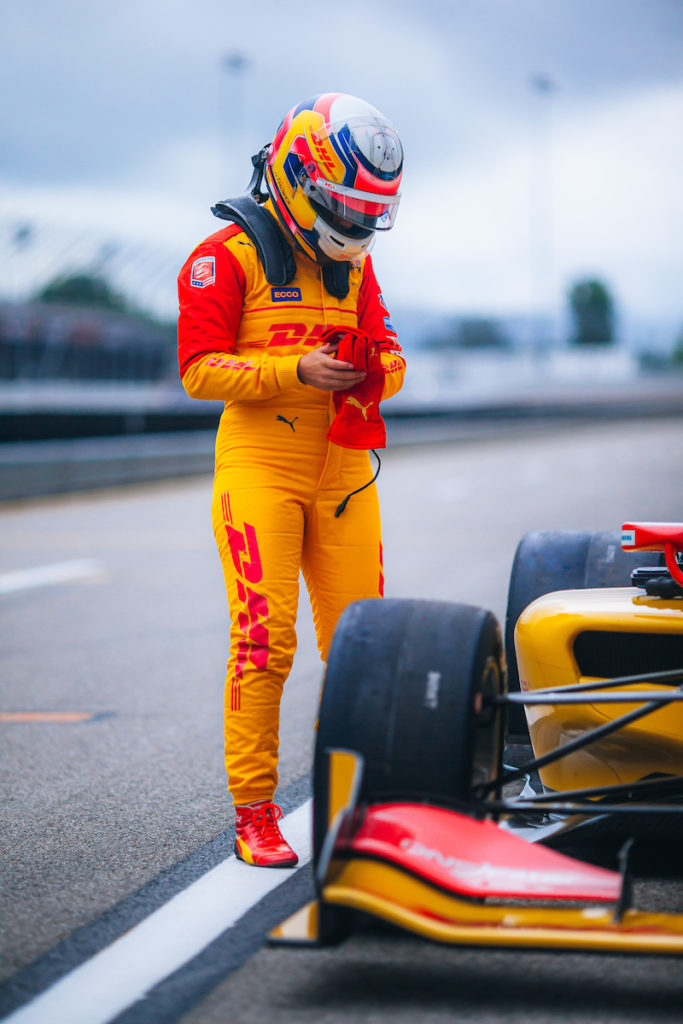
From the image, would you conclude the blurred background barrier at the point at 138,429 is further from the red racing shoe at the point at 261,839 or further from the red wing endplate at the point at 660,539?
the red wing endplate at the point at 660,539

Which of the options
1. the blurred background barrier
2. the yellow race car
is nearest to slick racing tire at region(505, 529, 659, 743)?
the yellow race car

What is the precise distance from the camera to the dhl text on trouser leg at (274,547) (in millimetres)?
3352

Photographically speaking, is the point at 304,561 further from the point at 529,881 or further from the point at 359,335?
the point at 529,881

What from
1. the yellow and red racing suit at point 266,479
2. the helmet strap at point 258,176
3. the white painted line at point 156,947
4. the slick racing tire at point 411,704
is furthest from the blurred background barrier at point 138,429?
the slick racing tire at point 411,704

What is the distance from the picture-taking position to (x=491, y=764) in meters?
2.75

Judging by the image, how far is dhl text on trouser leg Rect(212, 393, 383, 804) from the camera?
11.0ft

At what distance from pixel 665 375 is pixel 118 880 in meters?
58.5

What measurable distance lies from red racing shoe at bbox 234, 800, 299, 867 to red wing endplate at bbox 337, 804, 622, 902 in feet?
2.66

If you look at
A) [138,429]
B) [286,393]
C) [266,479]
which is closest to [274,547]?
[266,479]

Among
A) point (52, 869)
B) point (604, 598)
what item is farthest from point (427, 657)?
point (52, 869)

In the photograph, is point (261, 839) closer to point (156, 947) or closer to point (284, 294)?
point (156, 947)

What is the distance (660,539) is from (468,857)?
1042 mm

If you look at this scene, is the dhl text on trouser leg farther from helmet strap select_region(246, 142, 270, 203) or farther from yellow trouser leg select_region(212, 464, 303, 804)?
helmet strap select_region(246, 142, 270, 203)

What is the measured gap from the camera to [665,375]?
59094 millimetres
